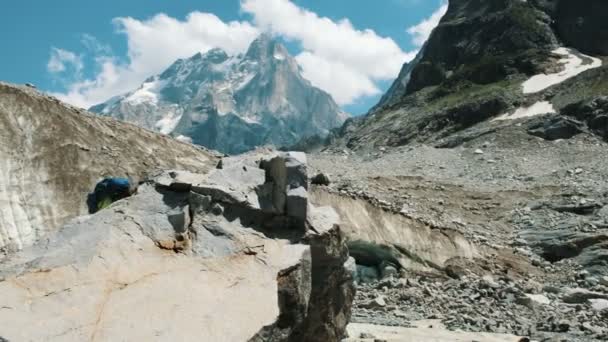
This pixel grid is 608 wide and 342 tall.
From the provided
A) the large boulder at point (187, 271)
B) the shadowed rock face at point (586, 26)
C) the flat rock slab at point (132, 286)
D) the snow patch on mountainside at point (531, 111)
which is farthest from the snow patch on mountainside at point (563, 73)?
the flat rock slab at point (132, 286)

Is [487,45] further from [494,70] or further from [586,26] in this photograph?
[586,26]

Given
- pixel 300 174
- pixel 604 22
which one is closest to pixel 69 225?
pixel 300 174

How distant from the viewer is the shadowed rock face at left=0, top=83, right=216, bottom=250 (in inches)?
725

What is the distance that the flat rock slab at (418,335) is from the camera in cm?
1229

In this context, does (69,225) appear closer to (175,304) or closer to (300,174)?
(175,304)

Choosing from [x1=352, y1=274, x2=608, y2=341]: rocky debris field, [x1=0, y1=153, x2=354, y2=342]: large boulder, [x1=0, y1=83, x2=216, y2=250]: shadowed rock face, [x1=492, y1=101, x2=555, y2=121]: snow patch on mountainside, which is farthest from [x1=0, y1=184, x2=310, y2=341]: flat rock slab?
[x1=492, y1=101, x2=555, y2=121]: snow patch on mountainside

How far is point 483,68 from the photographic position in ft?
343

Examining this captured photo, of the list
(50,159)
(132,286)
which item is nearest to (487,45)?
(50,159)

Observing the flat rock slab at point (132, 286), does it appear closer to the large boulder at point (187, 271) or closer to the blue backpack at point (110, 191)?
the large boulder at point (187, 271)

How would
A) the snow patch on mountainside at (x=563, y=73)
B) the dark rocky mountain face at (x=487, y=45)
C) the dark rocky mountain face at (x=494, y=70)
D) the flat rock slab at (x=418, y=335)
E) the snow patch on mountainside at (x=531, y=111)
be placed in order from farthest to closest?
the dark rocky mountain face at (x=487, y=45) < the snow patch on mountainside at (x=563, y=73) < the dark rocky mountain face at (x=494, y=70) < the snow patch on mountainside at (x=531, y=111) < the flat rock slab at (x=418, y=335)

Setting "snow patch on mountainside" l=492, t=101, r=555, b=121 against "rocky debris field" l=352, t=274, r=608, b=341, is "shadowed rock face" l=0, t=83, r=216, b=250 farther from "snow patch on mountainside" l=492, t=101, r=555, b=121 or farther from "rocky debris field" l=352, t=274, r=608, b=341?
"snow patch on mountainside" l=492, t=101, r=555, b=121

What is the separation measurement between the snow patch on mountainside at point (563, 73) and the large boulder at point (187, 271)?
8394cm

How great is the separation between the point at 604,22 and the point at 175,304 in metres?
119

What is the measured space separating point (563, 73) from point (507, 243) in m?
74.7
